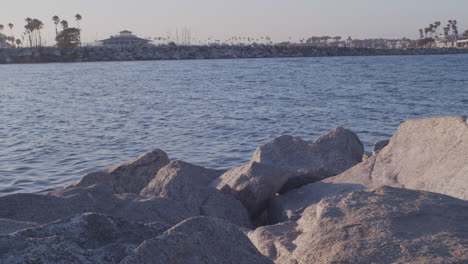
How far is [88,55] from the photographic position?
283ft

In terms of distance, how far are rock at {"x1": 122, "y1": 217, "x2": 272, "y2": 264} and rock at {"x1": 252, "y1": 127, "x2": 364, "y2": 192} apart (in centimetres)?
363

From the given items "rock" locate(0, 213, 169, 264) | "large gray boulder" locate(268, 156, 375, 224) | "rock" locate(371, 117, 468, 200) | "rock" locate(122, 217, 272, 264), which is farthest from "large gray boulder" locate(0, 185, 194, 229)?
"rock" locate(371, 117, 468, 200)

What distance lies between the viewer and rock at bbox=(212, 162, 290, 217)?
5.52m

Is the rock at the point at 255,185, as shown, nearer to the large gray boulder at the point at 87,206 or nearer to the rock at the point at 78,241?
the large gray boulder at the point at 87,206

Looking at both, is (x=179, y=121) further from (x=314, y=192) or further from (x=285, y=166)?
(x=314, y=192)

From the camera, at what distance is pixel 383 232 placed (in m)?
2.88

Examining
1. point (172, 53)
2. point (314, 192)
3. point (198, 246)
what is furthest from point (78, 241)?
point (172, 53)

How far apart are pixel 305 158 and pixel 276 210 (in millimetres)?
1171

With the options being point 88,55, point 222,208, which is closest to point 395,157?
point 222,208

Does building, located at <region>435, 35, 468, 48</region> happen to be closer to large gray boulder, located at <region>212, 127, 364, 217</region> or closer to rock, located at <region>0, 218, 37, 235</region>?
large gray boulder, located at <region>212, 127, 364, 217</region>

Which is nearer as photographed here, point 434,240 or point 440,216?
point 434,240

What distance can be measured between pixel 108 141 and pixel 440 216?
10.4 m

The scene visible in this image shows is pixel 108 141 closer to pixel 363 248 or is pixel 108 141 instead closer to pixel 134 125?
pixel 134 125

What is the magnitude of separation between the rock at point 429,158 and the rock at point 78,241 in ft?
8.98
